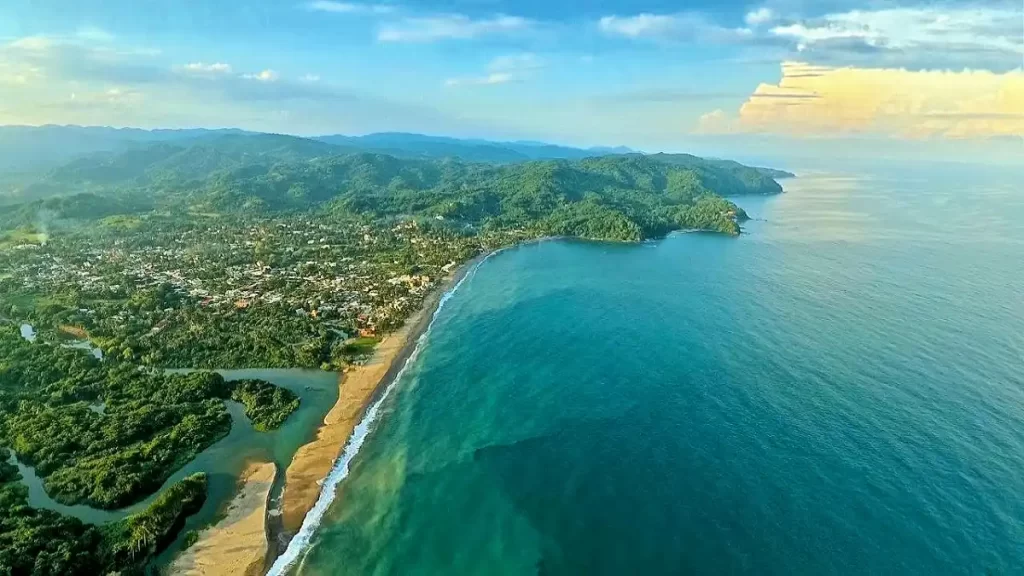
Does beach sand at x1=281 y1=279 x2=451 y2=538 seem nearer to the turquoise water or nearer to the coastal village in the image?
the turquoise water

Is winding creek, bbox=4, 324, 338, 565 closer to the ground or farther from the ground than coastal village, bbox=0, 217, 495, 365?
closer to the ground

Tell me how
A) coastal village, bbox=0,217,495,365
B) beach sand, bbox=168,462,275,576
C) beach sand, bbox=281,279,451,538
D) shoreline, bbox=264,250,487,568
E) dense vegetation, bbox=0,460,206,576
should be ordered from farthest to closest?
coastal village, bbox=0,217,495,365
beach sand, bbox=281,279,451,538
shoreline, bbox=264,250,487,568
beach sand, bbox=168,462,275,576
dense vegetation, bbox=0,460,206,576

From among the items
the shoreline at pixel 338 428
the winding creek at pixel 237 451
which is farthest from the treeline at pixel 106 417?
the shoreline at pixel 338 428

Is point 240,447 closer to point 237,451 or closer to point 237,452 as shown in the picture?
point 237,451

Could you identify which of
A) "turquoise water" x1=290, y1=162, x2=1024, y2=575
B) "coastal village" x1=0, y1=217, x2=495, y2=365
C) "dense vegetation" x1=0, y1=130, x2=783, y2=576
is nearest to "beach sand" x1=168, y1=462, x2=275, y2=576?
"dense vegetation" x1=0, y1=130, x2=783, y2=576

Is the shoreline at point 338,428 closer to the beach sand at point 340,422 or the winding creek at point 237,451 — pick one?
the beach sand at point 340,422

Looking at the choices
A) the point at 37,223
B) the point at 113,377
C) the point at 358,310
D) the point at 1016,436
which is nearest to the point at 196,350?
the point at 113,377
